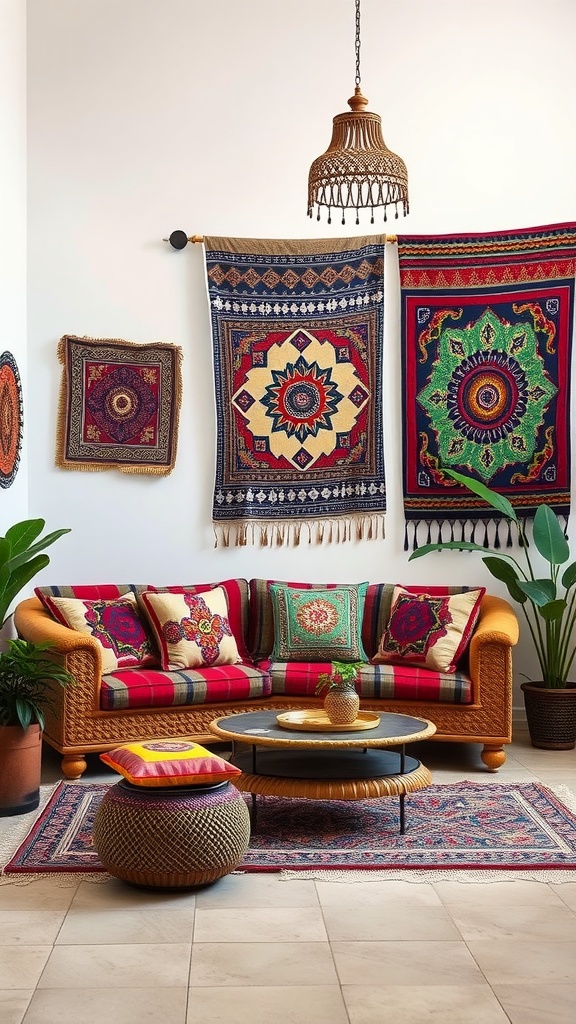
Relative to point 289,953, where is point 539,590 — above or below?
above

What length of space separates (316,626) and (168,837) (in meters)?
2.34

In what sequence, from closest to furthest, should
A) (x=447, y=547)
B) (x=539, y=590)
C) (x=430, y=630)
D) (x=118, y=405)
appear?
1. (x=430, y=630)
2. (x=539, y=590)
3. (x=447, y=547)
4. (x=118, y=405)

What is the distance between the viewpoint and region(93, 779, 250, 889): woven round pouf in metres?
3.31

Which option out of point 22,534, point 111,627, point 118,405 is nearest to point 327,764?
point 111,627

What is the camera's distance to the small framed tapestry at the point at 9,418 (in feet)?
17.8

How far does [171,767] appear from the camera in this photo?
3.46 meters

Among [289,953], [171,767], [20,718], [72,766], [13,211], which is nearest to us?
[289,953]

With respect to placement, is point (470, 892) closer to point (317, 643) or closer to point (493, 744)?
point (493, 744)

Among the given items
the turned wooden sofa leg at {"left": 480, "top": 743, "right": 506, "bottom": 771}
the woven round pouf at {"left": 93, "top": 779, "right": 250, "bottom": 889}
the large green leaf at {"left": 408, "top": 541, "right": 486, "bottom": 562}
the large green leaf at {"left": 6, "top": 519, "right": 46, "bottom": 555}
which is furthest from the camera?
the large green leaf at {"left": 408, "top": 541, "right": 486, "bottom": 562}

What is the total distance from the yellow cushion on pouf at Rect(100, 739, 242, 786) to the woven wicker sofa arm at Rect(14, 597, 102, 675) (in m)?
1.24

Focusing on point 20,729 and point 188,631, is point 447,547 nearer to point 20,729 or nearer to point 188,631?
point 188,631

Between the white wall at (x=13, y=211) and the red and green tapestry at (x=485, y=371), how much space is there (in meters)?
2.08

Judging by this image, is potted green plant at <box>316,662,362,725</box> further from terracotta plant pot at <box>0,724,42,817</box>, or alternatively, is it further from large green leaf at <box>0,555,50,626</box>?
large green leaf at <box>0,555,50,626</box>

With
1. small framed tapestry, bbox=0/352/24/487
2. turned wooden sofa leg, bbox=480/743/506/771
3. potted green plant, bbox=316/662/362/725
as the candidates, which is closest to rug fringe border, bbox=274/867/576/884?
potted green plant, bbox=316/662/362/725
